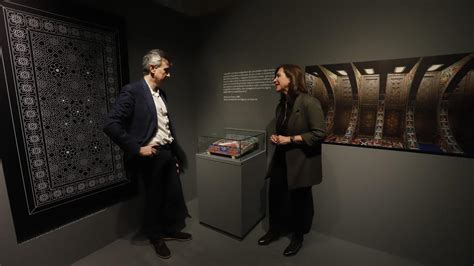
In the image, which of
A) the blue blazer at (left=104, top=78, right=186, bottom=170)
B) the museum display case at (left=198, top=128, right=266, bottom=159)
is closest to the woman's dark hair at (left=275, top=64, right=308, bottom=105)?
the museum display case at (left=198, top=128, right=266, bottom=159)

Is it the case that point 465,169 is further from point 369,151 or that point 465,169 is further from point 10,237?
point 10,237

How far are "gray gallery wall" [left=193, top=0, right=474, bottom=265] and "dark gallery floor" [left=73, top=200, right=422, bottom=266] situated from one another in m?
0.13

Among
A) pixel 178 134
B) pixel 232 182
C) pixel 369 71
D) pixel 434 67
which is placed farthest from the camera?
pixel 178 134

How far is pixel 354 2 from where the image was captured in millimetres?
1846

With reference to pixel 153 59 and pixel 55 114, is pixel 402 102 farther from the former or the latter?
pixel 55 114

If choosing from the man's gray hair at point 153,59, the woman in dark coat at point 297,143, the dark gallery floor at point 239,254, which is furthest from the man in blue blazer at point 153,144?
the woman in dark coat at point 297,143

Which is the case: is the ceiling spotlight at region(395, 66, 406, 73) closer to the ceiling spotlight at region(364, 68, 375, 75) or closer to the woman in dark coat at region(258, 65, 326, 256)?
the ceiling spotlight at region(364, 68, 375, 75)

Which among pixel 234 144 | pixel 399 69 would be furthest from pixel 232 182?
pixel 399 69

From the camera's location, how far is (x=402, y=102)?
1764 mm

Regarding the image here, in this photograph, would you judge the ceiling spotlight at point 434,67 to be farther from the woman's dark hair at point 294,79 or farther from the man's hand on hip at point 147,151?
the man's hand on hip at point 147,151

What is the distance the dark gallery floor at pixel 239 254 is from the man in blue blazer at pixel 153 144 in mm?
130

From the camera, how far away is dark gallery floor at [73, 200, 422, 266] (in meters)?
1.87

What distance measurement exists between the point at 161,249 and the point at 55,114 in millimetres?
1396

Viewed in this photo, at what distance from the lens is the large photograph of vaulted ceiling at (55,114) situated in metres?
1.49
